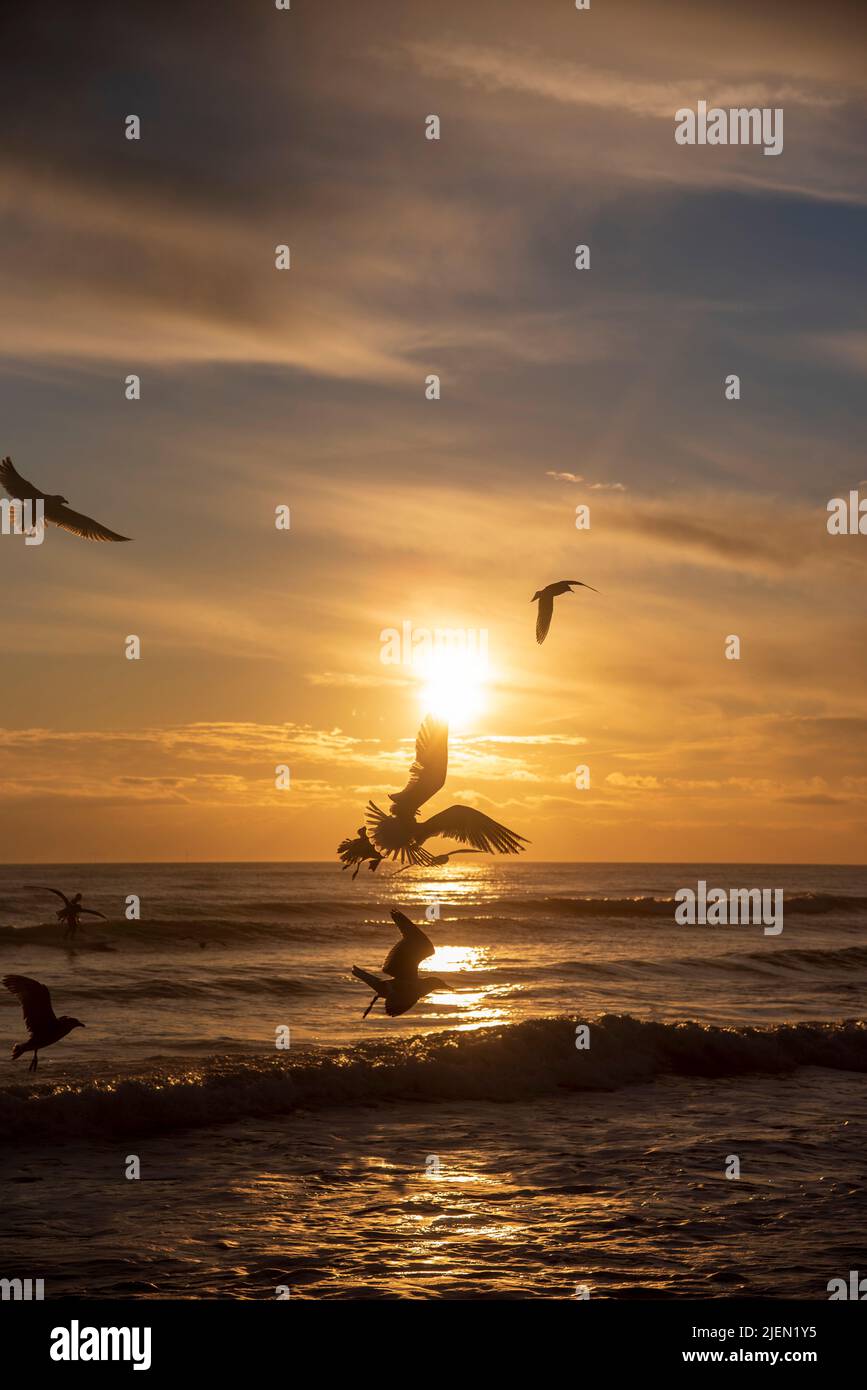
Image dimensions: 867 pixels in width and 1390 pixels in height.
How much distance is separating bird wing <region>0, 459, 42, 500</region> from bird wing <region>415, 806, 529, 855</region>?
5655 millimetres

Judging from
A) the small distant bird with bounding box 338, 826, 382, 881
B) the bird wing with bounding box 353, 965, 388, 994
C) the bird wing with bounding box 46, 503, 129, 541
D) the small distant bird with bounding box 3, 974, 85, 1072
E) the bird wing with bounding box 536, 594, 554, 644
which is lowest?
the small distant bird with bounding box 3, 974, 85, 1072

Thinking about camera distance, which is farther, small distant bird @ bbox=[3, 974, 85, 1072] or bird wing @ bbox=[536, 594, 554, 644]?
small distant bird @ bbox=[3, 974, 85, 1072]

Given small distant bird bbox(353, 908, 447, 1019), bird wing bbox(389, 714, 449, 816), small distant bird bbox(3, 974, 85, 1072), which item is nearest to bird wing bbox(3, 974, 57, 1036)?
small distant bird bbox(3, 974, 85, 1072)

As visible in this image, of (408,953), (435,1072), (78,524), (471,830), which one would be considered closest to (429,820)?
(471,830)

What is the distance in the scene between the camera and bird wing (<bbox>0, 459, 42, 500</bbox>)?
1352 centimetres

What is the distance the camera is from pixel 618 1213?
12.8 m

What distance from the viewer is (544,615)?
13164 mm

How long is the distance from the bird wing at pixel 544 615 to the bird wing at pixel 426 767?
1.41 meters

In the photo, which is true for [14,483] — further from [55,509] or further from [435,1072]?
Answer: [435,1072]

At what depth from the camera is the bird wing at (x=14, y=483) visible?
13.5m

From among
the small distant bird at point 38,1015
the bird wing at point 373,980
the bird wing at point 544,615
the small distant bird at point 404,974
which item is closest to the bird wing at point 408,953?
the small distant bird at point 404,974

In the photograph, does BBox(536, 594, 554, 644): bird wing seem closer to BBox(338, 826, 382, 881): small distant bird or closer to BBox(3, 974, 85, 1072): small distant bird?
BBox(338, 826, 382, 881): small distant bird
